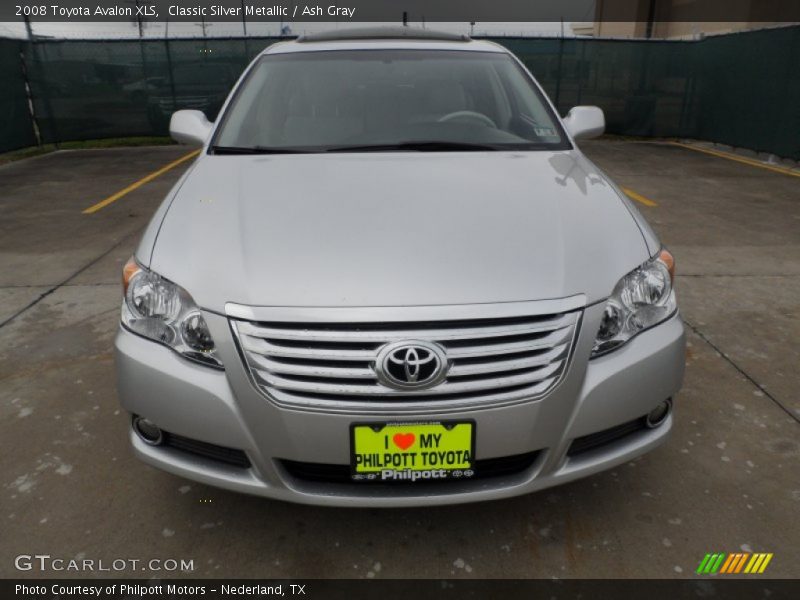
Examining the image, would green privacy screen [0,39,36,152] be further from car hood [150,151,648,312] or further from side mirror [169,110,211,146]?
car hood [150,151,648,312]

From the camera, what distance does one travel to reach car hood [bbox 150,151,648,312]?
170cm

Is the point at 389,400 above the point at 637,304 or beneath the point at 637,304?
beneath

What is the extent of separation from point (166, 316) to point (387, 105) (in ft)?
5.03

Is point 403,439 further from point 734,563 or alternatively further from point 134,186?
point 134,186

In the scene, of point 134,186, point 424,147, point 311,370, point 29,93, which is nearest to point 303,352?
point 311,370

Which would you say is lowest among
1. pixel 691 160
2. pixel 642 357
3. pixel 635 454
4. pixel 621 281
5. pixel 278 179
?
pixel 691 160

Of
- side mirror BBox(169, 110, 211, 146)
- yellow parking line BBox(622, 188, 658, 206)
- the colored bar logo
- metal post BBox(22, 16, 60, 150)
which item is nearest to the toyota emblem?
the colored bar logo

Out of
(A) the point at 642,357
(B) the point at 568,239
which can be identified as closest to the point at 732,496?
(A) the point at 642,357

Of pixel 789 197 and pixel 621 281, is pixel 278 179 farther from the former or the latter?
pixel 789 197

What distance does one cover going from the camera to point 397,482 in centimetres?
172

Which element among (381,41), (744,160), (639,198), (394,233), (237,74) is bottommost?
(744,160)

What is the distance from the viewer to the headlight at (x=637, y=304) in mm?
1784
